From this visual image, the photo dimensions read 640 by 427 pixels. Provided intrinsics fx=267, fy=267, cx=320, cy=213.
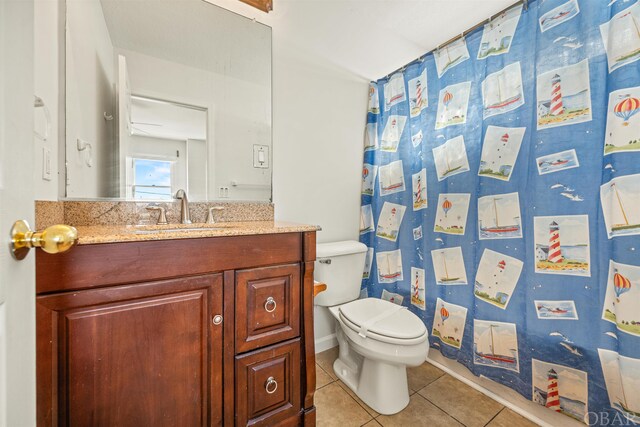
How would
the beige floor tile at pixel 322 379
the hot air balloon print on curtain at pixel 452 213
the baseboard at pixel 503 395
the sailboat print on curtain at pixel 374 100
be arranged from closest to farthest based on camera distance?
1. the baseboard at pixel 503 395
2. the hot air balloon print on curtain at pixel 452 213
3. the beige floor tile at pixel 322 379
4. the sailboat print on curtain at pixel 374 100

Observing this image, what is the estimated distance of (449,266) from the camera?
1521 millimetres

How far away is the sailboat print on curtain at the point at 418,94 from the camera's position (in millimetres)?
1650

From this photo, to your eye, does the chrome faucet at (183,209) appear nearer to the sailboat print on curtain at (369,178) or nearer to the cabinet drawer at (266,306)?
the cabinet drawer at (266,306)

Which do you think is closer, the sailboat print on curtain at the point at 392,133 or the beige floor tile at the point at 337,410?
the beige floor tile at the point at 337,410

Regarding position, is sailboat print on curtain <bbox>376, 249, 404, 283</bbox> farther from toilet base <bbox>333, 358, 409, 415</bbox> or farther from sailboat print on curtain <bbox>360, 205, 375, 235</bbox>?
toilet base <bbox>333, 358, 409, 415</bbox>

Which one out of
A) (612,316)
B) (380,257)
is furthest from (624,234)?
(380,257)

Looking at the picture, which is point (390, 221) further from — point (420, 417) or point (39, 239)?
point (39, 239)

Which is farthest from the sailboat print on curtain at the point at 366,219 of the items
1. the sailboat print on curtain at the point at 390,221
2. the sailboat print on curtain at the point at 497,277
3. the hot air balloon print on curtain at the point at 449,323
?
the sailboat print on curtain at the point at 497,277

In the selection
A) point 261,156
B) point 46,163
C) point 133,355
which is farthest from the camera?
point 261,156

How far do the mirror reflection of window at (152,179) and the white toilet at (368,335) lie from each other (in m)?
0.90

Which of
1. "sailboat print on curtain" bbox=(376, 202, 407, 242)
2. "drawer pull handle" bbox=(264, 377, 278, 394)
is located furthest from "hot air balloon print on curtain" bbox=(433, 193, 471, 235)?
"drawer pull handle" bbox=(264, 377, 278, 394)

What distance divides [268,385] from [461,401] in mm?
1073

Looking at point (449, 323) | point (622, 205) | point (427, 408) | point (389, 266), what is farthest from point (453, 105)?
point (427, 408)

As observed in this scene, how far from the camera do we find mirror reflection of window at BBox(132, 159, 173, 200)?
4.12 ft
